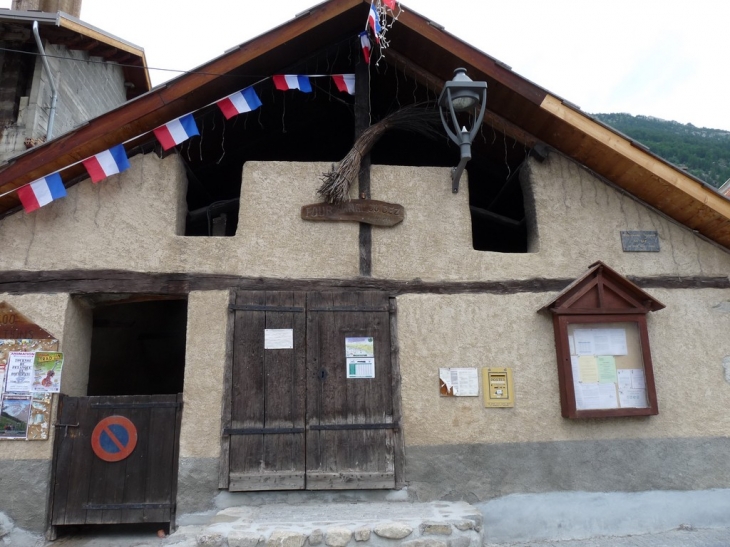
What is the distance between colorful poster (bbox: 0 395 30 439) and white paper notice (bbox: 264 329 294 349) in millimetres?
2181

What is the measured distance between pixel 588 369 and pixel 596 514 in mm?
1333

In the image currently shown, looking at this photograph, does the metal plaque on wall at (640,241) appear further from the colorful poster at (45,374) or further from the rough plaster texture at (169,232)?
the colorful poster at (45,374)

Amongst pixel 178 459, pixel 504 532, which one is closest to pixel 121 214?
pixel 178 459

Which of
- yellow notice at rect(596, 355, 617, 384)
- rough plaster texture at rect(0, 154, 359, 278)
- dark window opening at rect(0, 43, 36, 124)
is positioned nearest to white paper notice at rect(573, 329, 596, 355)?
yellow notice at rect(596, 355, 617, 384)

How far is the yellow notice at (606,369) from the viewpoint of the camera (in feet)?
17.5

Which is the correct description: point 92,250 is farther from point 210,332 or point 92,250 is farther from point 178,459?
point 178,459

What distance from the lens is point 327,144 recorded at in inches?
299

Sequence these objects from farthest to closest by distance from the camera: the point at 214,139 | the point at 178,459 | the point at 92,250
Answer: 1. the point at 214,139
2. the point at 92,250
3. the point at 178,459

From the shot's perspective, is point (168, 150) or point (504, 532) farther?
point (168, 150)

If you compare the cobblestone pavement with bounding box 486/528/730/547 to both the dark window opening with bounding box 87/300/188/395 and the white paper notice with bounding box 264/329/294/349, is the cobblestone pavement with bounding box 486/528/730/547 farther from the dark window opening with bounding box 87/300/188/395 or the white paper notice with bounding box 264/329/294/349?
the dark window opening with bounding box 87/300/188/395

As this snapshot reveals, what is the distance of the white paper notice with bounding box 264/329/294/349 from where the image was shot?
17.3 feet

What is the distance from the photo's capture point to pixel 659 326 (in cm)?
557

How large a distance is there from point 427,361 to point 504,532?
5.54 feet

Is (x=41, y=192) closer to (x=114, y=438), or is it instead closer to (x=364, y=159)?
(x=114, y=438)
